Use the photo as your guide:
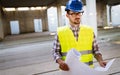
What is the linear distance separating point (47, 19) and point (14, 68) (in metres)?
27.0

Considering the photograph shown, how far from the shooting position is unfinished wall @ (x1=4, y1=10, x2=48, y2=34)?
30903mm

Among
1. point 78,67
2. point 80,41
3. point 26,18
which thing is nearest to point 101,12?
point 26,18

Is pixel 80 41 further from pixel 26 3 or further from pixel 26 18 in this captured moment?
pixel 26 18

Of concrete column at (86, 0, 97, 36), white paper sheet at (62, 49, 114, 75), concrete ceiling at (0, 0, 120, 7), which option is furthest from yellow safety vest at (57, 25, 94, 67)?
concrete ceiling at (0, 0, 120, 7)

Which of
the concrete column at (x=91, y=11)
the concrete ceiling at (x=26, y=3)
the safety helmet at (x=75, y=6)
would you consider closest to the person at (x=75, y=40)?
the safety helmet at (x=75, y=6)

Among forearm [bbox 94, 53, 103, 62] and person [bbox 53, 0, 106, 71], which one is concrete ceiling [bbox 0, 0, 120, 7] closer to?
person [bbox 53, 0, 106, 71]

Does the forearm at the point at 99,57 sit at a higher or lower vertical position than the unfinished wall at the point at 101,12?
lower

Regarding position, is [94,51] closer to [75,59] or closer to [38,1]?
[75,59]

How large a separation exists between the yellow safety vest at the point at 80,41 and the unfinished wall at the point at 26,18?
29.6 meters

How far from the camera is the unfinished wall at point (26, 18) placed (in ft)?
101

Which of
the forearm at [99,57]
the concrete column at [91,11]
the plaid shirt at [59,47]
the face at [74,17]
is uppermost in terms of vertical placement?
the concrete column at [91,11]

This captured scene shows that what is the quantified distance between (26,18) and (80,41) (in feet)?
101

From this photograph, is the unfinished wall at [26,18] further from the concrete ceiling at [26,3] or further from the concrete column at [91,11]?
the concrete column at [91,11]

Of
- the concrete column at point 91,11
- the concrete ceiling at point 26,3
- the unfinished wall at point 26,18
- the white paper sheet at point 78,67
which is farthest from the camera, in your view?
the unfinished wall at point 26,18
